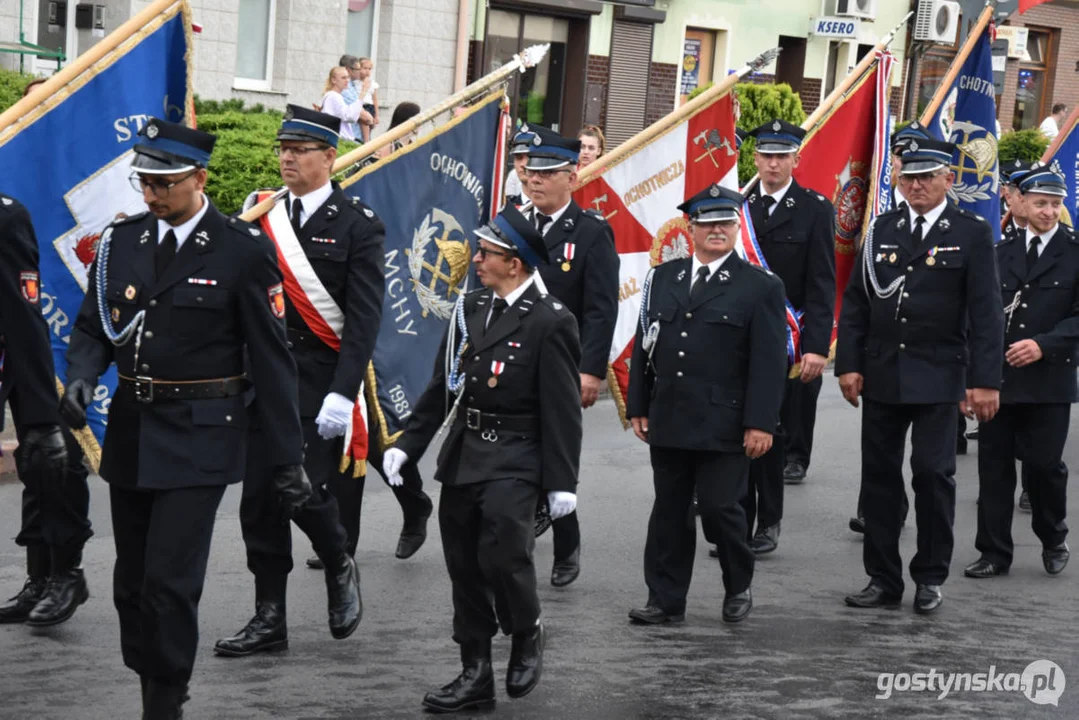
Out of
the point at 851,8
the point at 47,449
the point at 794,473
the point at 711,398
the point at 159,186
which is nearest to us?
the point at 159,186

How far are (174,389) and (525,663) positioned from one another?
1.58 m

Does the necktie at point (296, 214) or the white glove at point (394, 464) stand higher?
the necktie at point (296, 214)

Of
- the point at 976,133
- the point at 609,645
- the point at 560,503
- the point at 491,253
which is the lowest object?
the point at 609,645

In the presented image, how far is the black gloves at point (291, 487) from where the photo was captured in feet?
19.4

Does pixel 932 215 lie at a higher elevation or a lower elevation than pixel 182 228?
higher

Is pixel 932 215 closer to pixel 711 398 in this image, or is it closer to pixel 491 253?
Result: pixel 711 398

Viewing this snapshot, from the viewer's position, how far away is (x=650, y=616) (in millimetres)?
7676

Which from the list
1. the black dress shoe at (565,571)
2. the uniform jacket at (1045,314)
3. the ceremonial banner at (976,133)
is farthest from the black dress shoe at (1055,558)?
the ceremonial banner at (976,133)

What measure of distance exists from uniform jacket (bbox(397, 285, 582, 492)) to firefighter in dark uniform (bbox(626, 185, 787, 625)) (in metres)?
1.24

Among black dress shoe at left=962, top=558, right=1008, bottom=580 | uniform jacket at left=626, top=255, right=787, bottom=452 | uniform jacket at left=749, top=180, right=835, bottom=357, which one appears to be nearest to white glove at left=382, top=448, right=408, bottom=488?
uniform jacket at left=626, top=255, right=787, bottom=452

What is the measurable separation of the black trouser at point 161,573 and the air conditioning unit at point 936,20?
94.4 feet

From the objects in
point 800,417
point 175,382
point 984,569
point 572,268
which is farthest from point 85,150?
point 800,417

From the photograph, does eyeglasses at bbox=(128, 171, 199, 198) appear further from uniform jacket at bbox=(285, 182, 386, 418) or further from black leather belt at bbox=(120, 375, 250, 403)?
uniform jacket at bbox=(285, 182, 386, 418)

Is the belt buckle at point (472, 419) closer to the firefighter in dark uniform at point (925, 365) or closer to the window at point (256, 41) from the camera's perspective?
the firefighter in dark uniform at point (925, 365)
